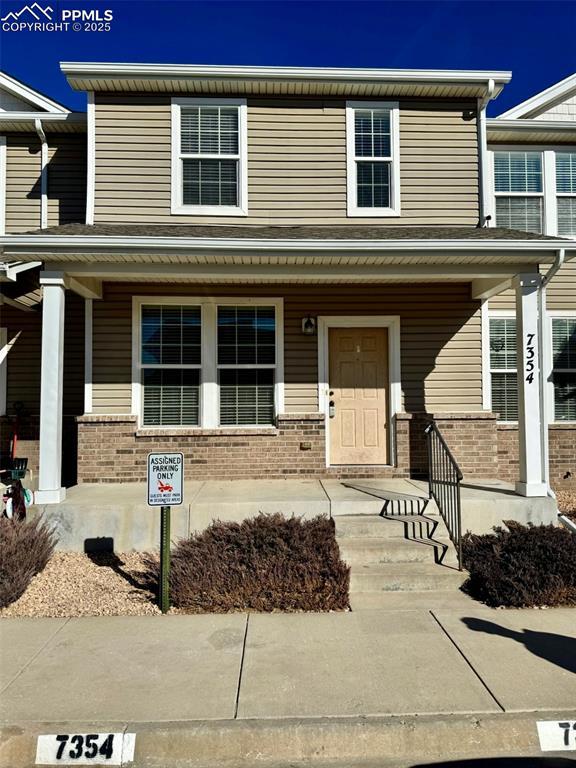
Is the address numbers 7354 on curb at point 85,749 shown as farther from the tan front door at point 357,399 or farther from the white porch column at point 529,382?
the tan front door at point 357,399

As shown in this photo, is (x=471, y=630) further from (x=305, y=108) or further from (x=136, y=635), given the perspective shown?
(x=305, y=108)

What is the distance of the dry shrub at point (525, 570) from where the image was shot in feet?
16.8

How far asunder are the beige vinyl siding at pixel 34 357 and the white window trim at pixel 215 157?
7.24ft

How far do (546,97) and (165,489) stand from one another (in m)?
9.98

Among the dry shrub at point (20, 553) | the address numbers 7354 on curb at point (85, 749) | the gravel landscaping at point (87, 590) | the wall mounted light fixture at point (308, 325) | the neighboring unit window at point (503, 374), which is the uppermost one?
the wall mounted light fixture at point (308, 325)

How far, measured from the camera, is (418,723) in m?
3.25

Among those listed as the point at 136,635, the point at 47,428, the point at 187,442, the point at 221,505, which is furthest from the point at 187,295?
the point at 136,635

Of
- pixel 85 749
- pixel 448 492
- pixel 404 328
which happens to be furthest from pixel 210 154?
pixel 85 749

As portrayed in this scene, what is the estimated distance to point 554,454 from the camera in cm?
904

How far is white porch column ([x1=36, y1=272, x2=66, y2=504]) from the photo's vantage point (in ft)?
21.4

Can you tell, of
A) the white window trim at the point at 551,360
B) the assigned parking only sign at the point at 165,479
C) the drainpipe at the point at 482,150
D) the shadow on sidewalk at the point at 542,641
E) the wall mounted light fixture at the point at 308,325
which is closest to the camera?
the shadow on sidewalk at the point at 542,641

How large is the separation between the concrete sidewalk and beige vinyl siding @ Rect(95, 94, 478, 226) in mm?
5839

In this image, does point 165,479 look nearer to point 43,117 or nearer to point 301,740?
point 301,740

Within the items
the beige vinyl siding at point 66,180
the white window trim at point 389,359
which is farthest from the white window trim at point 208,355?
the beige vinyl siding at point 66,180
